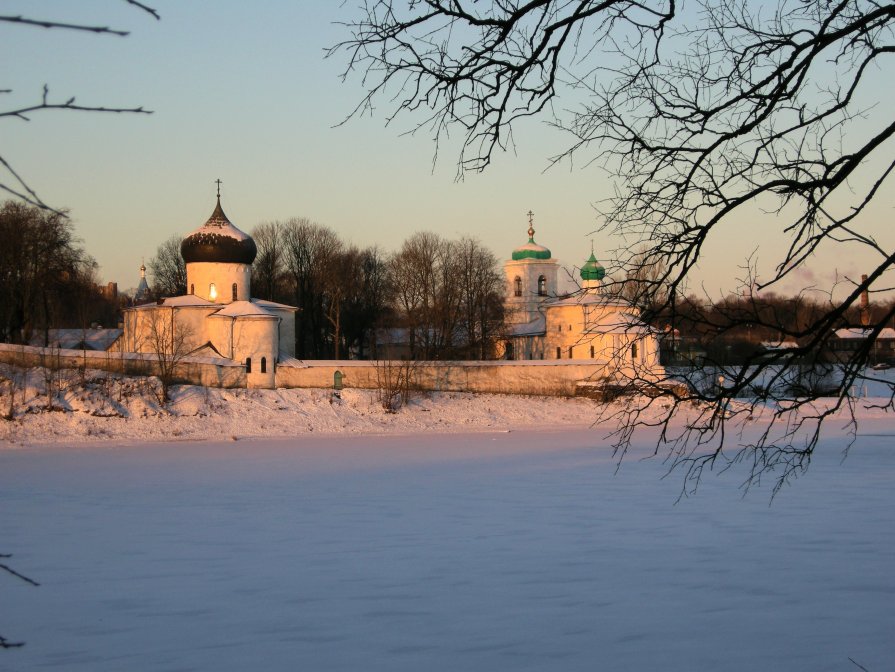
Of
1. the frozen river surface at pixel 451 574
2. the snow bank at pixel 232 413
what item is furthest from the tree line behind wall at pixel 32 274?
the frozen river surface at pixel 451 574

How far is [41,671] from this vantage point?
6438 mm

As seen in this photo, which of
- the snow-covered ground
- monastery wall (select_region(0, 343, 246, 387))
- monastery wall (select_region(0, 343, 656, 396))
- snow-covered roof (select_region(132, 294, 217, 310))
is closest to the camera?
the snow-covered ground

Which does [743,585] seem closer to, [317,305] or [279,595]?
[279,595]

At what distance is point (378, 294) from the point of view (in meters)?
55.8

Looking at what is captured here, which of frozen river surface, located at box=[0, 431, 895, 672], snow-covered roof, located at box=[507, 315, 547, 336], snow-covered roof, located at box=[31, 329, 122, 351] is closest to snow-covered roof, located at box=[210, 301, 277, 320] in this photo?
snow-covered roof, located at box=[31, 329, 122, 351]

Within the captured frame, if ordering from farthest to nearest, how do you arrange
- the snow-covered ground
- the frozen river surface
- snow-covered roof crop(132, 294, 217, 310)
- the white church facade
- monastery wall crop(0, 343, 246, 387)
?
the white church facade → snow-covered roof crop(132, 294, 217, 310) → monastery wall crop(0, 343, 246, 387) → the snow-covered ground → the frozen river surface

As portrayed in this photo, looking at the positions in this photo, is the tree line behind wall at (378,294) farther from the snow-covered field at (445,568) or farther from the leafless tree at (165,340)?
the snow-covered field at (445,568)

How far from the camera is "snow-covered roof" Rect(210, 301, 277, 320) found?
38.2 metres

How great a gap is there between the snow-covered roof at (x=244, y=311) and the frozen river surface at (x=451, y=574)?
69.7 ft

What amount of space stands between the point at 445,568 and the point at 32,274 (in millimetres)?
33800

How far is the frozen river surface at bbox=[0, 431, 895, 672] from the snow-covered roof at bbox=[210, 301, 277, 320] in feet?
69.7

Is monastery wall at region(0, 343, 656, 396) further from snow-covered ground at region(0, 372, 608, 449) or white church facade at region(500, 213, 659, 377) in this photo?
white church facade at region(500, 213, 659, 377)

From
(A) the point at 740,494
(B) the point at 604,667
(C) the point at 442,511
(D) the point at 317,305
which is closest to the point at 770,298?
(B) the point at 604,667

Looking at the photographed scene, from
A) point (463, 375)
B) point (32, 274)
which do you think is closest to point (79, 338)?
point (32, 274)
